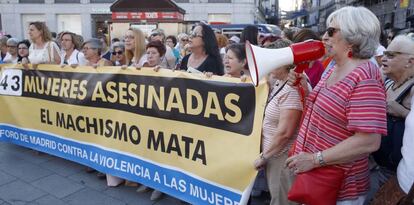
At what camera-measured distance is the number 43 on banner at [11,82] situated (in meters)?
4.67

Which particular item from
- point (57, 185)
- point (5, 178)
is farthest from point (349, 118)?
point (5, 178)

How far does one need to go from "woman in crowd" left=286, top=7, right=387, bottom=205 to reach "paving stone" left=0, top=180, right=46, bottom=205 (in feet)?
9.08

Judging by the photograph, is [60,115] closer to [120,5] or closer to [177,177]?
[177,177]

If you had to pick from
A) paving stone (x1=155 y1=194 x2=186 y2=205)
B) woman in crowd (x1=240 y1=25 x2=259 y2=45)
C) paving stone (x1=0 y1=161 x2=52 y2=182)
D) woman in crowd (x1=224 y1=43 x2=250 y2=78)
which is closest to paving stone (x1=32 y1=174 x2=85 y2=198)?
paving stone (x1=0 y1=161 x2=52 y2=182)

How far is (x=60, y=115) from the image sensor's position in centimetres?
420

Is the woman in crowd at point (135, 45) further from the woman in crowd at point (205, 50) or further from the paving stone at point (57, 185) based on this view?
the paving stone at point (57, 185)

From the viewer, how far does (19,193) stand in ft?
11.8

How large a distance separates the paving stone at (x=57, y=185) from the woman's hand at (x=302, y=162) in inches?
101

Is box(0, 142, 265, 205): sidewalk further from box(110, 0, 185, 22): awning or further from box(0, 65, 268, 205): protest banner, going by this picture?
box(110, 0, 185, 22): awning

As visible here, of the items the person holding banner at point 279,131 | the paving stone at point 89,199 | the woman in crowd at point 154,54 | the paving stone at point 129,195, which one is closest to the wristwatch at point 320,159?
the person holding banner at point 279,131

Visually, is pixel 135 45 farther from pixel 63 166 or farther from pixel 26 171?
pixel 26 171

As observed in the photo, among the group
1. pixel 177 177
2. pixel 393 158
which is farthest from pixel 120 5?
pixel 393 158

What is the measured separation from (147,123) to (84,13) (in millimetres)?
31316

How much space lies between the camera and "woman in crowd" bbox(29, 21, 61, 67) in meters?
4.79
